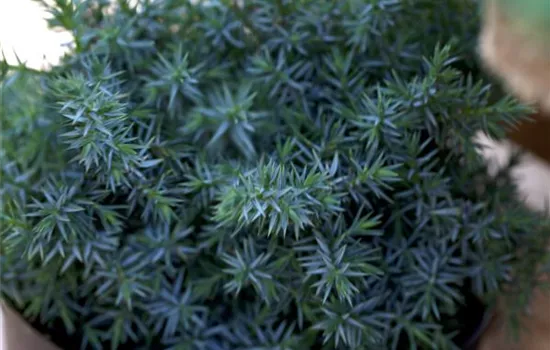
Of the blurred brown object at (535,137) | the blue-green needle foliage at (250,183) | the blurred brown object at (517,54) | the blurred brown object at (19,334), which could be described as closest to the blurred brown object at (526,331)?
the blue-green needle foliage at (250,183)

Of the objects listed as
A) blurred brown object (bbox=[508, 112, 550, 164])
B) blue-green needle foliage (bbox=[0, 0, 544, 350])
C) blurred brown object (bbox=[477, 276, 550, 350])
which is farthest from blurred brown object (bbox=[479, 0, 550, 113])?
blurred brown object (bbox=[508, 112, 550, 164])

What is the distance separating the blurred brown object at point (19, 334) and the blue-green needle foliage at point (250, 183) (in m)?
0.02

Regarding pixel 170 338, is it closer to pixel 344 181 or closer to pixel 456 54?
pixel 344 181

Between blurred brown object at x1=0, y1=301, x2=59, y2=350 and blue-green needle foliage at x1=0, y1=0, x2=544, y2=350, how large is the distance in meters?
0.02

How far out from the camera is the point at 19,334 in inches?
28.2

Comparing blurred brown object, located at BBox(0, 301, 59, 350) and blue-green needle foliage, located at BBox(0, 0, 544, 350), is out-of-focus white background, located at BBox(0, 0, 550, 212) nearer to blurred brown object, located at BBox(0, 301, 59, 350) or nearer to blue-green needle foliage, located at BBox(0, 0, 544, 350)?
blue-green needle foliage, located at BBox(0, 0, 544, 350)

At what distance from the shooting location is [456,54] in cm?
78

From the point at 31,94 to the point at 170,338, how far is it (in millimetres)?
287

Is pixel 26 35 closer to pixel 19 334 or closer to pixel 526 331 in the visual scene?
pixel 19 334

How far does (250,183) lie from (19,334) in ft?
1.07

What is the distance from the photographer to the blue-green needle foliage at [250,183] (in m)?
0.63

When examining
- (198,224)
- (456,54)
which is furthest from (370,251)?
(456,54)

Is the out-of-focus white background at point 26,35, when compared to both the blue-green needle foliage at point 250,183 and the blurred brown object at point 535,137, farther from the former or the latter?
the blue-green needle foliage at point 250,183

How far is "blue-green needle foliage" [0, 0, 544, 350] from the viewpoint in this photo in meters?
0.63
